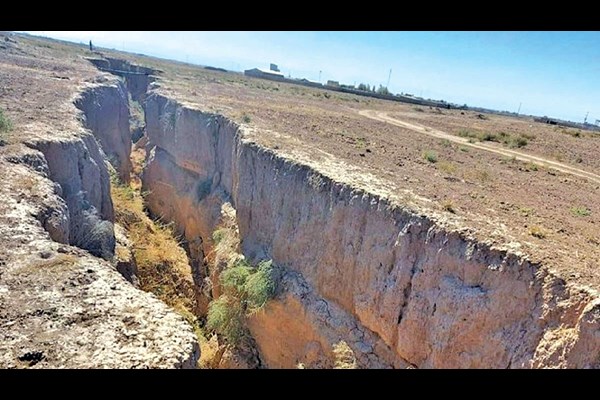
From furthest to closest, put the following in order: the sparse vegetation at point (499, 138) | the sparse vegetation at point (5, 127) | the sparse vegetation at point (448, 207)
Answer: the sparse vegetation at point (499, 138), the sparse vegetation at point (5, 127), the sparse vegetation at point (448, 207)

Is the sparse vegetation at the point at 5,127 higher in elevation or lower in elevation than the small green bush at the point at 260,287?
higher

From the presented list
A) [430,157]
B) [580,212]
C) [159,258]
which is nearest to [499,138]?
[430,157]

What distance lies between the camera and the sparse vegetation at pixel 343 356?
936cm

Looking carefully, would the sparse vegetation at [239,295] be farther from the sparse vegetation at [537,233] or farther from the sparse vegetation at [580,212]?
the sparse vegetation at [580,212]

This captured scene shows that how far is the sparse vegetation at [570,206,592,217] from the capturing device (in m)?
10.3

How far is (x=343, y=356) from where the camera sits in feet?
31.1

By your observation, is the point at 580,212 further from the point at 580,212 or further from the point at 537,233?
the point at 537,233

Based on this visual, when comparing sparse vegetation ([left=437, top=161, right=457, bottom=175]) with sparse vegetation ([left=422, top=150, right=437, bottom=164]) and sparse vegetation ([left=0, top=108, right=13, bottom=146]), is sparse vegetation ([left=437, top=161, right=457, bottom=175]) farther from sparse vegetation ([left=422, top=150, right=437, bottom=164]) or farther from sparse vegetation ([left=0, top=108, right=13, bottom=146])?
sparse vegetation ([left=0, top=108, right=13, bottom=146])

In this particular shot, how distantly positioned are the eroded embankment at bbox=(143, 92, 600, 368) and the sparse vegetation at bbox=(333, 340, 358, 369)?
16 cm

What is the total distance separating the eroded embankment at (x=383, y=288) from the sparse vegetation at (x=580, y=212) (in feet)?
13.3

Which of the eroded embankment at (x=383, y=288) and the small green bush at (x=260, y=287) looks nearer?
the eroded embankment at (x=383, y=288)

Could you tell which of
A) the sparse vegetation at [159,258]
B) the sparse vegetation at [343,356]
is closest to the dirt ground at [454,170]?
the sparse vegetation at [343,356]

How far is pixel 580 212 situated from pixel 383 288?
17.2ft

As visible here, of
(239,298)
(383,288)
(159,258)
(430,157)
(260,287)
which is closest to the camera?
(383,288)
